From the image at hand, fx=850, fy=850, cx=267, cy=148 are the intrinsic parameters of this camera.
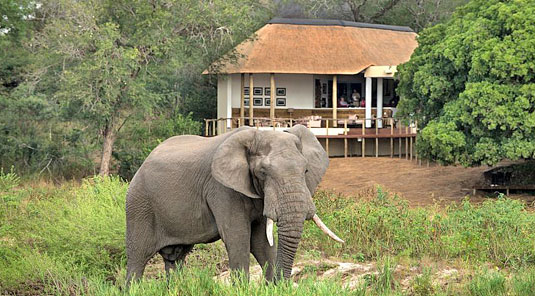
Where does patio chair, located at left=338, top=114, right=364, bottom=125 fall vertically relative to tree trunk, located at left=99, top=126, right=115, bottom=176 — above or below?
above

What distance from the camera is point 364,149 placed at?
3200 cm

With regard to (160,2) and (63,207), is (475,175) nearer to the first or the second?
(160,2)

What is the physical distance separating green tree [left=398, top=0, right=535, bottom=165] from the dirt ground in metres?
1.43

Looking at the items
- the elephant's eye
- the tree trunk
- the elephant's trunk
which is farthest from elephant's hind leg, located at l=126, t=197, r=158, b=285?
the tree trunk

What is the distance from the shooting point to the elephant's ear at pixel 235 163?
7.41 meters

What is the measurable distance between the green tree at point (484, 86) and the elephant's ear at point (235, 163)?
13.7m

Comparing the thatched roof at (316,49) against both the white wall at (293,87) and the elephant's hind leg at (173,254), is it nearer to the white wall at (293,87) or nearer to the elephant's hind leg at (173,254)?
the white wall at (293,87)

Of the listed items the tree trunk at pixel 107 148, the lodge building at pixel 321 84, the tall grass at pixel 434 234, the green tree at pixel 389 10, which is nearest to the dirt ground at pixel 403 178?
the lodge building at pixel 321 84

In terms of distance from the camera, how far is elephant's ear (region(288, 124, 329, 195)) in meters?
7.89

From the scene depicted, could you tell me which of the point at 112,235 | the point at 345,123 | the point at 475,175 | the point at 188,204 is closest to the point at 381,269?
the point at 188,204

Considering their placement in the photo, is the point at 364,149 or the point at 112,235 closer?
the point at 112,235

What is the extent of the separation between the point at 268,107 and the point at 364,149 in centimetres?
431

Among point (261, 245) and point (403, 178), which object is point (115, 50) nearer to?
point (403, 178)

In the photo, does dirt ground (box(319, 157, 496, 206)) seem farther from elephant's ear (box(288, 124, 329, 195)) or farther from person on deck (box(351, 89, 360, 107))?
elephant's ear (box(288, 124, 329, 195))
